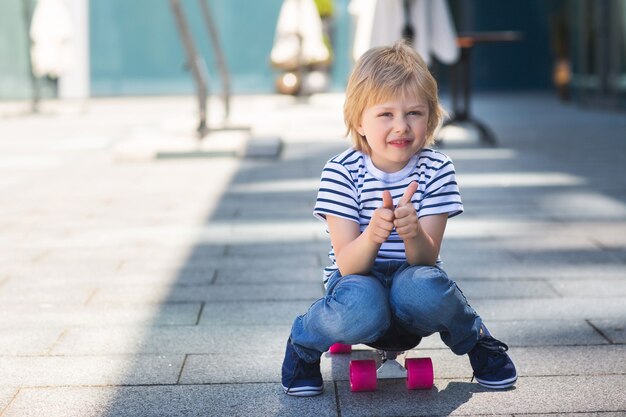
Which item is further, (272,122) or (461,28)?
(461,28)

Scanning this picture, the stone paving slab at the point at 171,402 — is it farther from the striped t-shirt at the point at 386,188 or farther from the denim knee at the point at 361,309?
the striped t-shirt at the point at 386,188

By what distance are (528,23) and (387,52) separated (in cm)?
1943

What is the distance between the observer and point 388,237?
9.87ft

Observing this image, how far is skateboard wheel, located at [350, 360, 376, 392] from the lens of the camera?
306cm

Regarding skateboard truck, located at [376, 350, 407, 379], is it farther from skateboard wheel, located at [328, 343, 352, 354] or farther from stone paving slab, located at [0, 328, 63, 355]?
stone paving slab, located at [0, 328, 63, 355]

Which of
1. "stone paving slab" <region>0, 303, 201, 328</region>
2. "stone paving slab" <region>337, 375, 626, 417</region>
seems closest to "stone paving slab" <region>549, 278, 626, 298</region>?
"stone paving slab" <region>337, 375, 626, 417</region>

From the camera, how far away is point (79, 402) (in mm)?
3027

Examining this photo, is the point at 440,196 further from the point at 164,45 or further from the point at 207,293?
the point at 164,45

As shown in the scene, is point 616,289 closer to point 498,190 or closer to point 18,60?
point 498,190

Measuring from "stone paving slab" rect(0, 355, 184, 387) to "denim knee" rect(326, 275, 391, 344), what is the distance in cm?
60

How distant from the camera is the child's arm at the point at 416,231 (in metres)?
2.78

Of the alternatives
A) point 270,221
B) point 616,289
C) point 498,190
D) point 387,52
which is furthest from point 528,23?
point 387,52

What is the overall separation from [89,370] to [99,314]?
0.78 meters

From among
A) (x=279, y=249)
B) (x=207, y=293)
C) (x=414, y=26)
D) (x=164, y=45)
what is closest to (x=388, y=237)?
(x=207, y=293)
